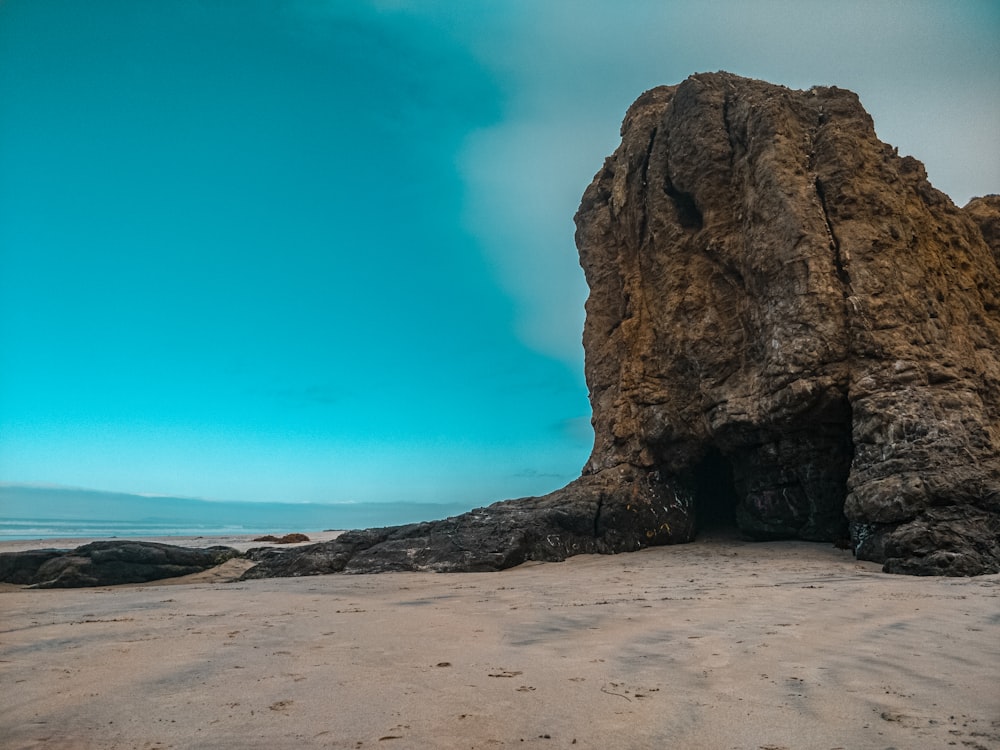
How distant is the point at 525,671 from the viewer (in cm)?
392

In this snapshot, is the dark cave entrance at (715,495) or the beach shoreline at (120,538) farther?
the beach shoreline at (120,538)

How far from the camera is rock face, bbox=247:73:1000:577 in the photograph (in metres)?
10.4

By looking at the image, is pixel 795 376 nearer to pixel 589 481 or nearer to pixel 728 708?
pixel 589 481

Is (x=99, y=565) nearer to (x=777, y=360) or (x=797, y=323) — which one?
(x=777, y=360)

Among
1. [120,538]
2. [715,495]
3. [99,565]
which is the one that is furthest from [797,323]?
[120,538]

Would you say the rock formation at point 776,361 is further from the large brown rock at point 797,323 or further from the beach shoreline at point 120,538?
the beach shoreline at point 120,538

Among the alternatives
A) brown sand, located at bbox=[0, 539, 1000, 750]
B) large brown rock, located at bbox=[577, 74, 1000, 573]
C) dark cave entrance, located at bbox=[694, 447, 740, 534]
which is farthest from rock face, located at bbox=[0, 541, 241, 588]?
dark cave entrance, located at bbox=[694, 447, 740, 534]

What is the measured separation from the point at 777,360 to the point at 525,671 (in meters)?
9.95

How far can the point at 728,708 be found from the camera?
3232 millimetres

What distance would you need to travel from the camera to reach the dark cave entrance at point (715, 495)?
15172 millimetres

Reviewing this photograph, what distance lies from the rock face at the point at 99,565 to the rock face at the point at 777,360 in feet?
5.64

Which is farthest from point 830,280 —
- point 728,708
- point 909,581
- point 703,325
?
point 728,708

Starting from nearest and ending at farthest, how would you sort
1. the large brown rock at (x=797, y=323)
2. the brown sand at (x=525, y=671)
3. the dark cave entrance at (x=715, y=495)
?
the brown sand at (x=525, y=671), the large brown rock at (x=797, y=323), the dark cave entrance at (x=715, y=495)

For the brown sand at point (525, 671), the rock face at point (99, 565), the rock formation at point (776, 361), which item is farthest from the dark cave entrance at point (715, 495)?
the rock face at point (99, 565)
